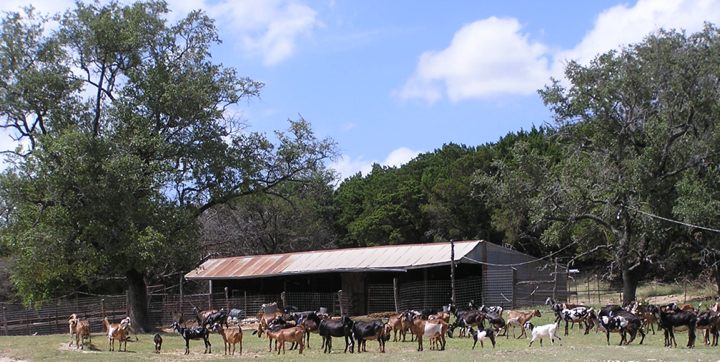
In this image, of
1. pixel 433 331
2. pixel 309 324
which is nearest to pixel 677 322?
pixel 433 331

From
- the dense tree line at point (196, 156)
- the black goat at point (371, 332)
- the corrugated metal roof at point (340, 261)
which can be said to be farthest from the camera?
the corrugated metal roof at point (340, 261)

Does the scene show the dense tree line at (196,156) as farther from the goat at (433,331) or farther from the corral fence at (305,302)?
the goat at (433,331)

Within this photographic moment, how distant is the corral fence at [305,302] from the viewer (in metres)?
40.8

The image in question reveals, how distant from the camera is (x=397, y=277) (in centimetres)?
4488

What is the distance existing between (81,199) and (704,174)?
26.5 m

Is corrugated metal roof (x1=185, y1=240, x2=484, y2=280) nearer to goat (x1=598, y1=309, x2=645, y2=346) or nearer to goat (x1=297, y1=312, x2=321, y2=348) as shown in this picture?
goat (x1=297, y1=312, x2=321, y2=348)

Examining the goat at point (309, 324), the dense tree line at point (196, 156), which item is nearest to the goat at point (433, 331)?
the goat at point (309, 324)

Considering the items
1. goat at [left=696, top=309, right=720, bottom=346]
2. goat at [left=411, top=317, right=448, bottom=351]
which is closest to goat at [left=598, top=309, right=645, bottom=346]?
goat at [left=696, top=309, right=720, bottom=346]

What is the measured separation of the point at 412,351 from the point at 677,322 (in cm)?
704

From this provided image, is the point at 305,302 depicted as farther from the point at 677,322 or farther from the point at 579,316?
the point at 677,322

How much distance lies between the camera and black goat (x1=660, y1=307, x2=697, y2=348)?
2150 centimetres

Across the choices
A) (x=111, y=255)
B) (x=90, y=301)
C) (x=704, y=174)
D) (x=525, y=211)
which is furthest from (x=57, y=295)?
(x=704, y=174)

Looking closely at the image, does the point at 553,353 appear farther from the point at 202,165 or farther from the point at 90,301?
the point at 90,301

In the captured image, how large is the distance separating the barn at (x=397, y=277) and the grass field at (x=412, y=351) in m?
12.2
